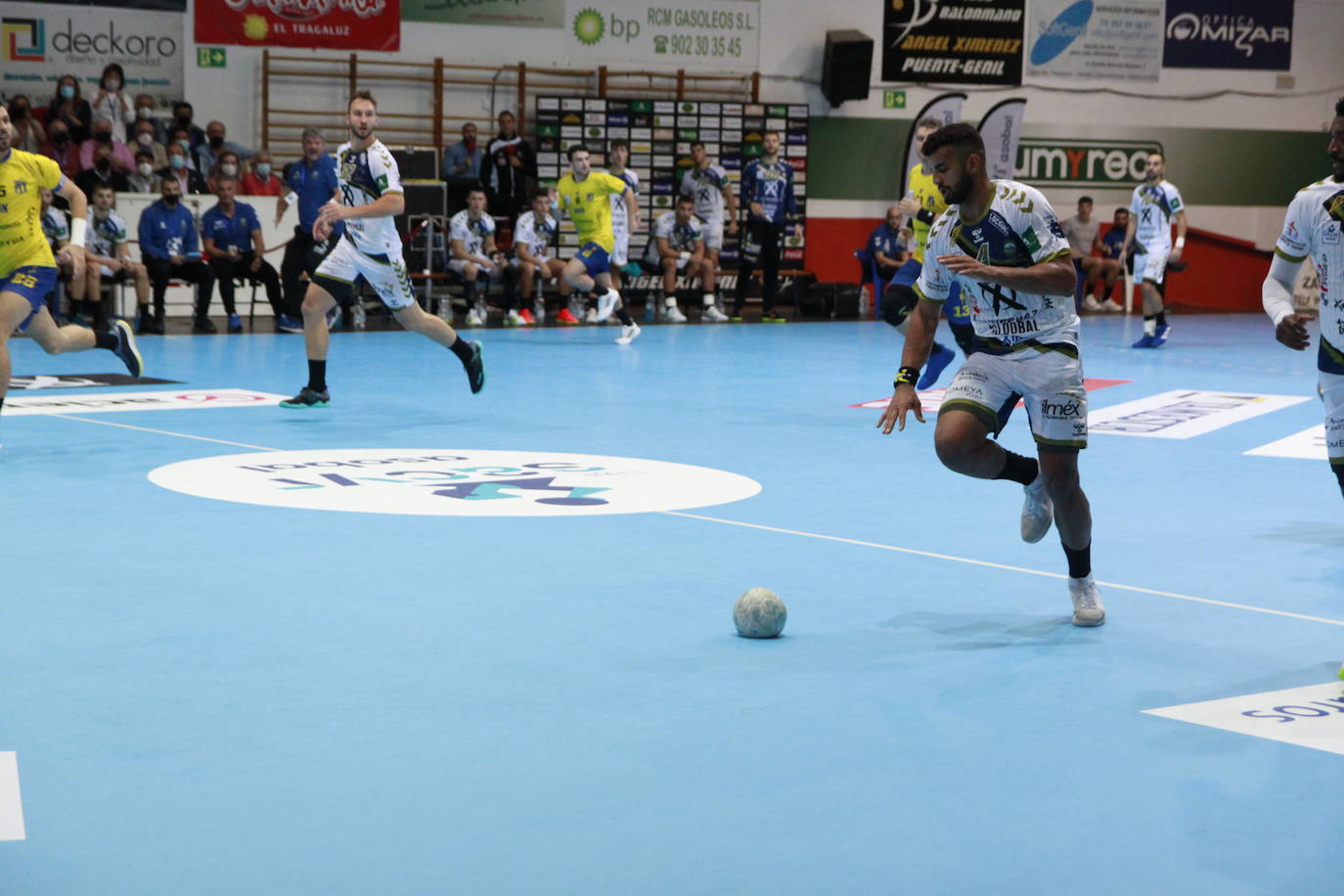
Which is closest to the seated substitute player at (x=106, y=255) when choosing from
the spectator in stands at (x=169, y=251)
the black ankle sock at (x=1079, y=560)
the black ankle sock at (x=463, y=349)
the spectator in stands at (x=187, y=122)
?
the spectator in stands at (x=169, y=251)

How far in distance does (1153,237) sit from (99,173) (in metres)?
11.3

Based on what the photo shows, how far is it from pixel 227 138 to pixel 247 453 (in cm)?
1430

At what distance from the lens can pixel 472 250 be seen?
66.2 feet

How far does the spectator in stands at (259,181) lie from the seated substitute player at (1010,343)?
1580 cm

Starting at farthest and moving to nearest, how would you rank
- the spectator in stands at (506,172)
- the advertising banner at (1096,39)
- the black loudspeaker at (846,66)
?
the advertising banner at (1096,39) → the black loudspeaker at (846,66) → the spectator in stands at (506,172)

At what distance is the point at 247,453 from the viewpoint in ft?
29.3

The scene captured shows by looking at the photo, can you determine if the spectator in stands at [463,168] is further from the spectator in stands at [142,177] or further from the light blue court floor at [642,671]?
the light blue court floor at [642,671]

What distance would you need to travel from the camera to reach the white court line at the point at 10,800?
3.34 m

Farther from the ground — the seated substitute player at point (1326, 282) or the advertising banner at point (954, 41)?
the advertising banner at point (954, 41)

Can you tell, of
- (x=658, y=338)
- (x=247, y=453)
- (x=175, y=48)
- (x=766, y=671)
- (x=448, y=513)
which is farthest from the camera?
(x=175, y=48)

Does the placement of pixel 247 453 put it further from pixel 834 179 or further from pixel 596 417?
pixel 834 179

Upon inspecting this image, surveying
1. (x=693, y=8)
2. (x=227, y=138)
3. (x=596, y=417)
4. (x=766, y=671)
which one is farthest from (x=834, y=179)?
A: (x=766, y=671)

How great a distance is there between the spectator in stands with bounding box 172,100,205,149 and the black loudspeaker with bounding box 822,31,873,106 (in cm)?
974

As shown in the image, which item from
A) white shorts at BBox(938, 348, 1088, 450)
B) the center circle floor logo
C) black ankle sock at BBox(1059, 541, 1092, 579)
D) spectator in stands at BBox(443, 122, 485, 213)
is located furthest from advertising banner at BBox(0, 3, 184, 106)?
black ankle sock at BBox(1059, 541, 1092, 579)
